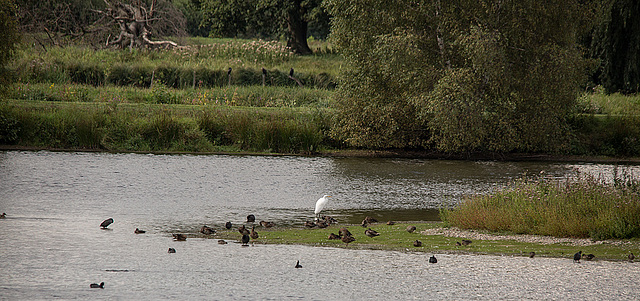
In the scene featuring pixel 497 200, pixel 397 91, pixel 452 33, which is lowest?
pixel 497 200

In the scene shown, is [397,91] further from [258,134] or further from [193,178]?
[193,178]

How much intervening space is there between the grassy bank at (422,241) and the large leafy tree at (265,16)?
39387 millimetres

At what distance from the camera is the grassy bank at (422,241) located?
12.8m

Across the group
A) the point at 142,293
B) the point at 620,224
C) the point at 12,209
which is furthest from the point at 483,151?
the point at 142,293

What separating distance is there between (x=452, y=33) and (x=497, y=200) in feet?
46.0

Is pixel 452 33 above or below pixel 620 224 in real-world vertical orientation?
above

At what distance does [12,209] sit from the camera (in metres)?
16.8

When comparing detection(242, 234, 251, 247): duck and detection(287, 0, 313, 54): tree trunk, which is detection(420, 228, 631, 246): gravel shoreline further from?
→ detection(287, 0, 313, 54): tree trunk

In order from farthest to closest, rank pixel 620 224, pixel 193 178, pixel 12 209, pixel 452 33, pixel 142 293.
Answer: pixel 452 33
pixel 193 178
pixel 12 209
pixel 620 224
pixel 142 293

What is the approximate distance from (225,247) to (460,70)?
57.2 feet

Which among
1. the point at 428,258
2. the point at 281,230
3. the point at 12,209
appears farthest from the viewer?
the point at 12,209

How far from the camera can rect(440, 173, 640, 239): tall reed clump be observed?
535 inches

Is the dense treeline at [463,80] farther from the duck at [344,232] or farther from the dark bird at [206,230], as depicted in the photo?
the dark bird at [206,230]

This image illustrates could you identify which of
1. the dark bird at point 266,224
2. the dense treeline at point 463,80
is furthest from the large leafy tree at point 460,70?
the dark bird at point 266,224
